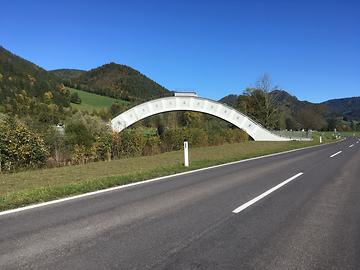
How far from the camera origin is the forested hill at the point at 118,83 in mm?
115125

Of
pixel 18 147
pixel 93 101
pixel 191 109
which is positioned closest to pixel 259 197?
pixel 18 147

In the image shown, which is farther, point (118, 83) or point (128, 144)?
point (118, 83)

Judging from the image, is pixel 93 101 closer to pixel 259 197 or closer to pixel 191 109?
pixel 191 109

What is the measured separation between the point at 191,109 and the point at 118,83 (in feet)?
279

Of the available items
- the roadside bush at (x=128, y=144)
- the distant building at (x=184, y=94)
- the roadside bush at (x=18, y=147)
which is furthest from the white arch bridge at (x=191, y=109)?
the roadside bush at (x=18, y=147)

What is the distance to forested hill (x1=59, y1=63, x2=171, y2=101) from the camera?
11512cm

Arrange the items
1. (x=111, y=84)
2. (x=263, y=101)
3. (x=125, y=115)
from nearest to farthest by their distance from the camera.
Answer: (x=125, y=115), (x=263, y=101), (x=111, y=84)

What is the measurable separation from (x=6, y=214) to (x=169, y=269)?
4.30 meters

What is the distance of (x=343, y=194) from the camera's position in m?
10.9

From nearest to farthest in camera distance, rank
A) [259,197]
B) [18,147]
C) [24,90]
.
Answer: [259,197] < [18,147] < [24,90]

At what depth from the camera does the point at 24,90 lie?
73.2 metres

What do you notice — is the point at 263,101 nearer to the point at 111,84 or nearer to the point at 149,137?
the point at 149,137

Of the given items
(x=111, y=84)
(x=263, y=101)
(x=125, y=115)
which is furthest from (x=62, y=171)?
(x=111, y=84)

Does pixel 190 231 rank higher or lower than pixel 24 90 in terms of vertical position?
lower
